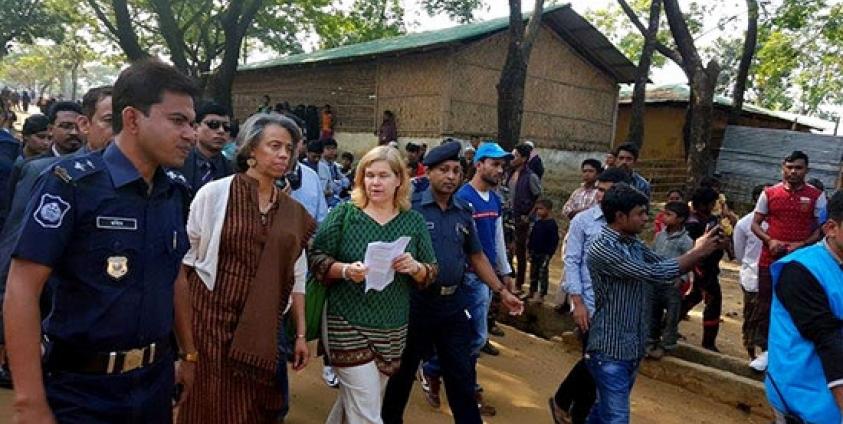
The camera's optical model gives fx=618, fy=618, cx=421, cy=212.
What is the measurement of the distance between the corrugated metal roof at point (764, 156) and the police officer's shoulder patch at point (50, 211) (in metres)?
19.4

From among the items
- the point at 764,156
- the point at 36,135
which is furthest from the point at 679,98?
the point at 36,135

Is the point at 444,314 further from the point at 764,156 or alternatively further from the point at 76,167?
the point at 764,156

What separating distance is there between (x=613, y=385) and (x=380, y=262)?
144 cm

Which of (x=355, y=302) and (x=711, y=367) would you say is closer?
(x=355, y=302)

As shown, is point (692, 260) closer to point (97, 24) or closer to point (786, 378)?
point (786, 378)

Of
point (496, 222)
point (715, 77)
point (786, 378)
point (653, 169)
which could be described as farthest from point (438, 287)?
point (653, 169)

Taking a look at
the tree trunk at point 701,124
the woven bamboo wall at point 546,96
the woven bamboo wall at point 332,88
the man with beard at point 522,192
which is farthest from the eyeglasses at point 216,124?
the woven bamboo wall at point 332,88

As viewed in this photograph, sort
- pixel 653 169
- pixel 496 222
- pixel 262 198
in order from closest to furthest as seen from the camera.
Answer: pixel 262 198 → pixel 496 222 → pixel 653 169

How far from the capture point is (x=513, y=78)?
37.5 ft

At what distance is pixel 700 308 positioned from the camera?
8.80 meters

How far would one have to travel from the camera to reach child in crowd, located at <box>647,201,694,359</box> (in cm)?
556

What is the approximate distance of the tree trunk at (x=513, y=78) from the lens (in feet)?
37.2

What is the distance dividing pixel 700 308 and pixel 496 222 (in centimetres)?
570

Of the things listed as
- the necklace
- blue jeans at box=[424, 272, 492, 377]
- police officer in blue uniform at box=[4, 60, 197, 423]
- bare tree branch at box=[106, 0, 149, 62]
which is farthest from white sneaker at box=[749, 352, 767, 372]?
bare tree branch at box=[106, 0, 149, 62]
